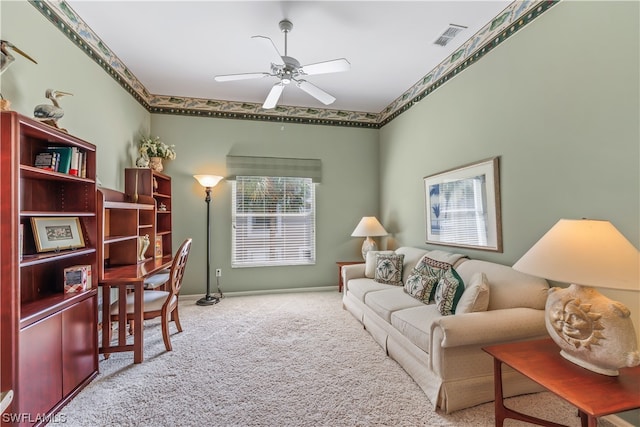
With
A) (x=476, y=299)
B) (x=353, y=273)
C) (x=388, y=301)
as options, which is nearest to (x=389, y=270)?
(x=353, y=273)

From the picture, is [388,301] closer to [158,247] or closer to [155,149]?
[158,247]

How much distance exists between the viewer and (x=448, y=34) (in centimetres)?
280

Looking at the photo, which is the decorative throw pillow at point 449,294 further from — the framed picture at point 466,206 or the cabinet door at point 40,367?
the cabinet door at point 40,367

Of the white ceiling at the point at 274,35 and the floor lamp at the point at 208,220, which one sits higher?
the white ceiling at the point at 274,35

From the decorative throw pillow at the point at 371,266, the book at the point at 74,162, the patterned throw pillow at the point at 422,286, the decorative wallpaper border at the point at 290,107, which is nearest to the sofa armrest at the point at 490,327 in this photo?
the patterned throw pillow at the point at 422,286

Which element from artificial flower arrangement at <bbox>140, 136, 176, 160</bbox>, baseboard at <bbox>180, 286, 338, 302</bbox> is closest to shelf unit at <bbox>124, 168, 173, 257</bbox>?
artificial flower arrangement at <bbox>140, 136, 176, 160</bbox>

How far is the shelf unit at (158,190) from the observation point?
138 inches

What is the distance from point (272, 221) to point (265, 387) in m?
2.79

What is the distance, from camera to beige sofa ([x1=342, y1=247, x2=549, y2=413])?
1858 millimetres

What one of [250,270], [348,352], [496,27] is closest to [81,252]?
[348,352]

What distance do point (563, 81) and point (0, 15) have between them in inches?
154

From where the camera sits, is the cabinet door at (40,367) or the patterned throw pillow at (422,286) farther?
the patterned throw pillow at (422,286)

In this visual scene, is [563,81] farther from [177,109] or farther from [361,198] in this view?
[177,109]

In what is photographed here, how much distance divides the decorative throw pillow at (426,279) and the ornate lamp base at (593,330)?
45.0 inches
